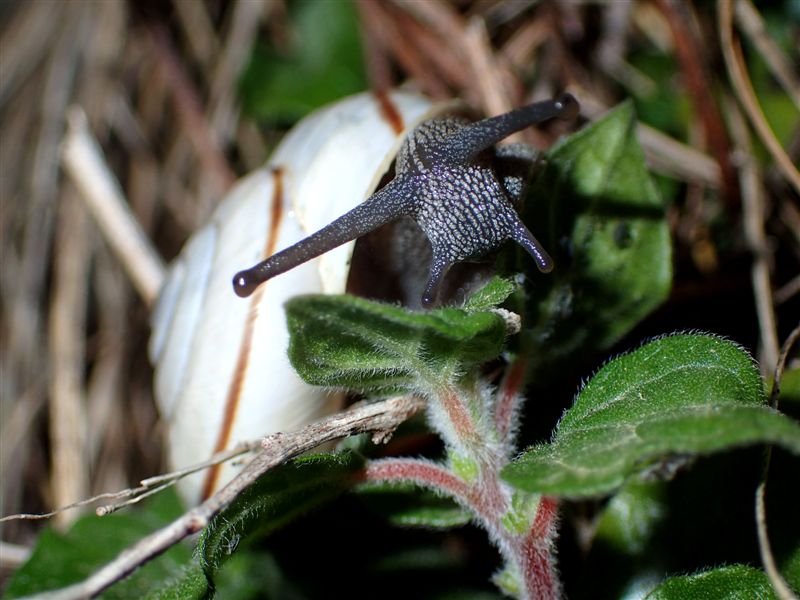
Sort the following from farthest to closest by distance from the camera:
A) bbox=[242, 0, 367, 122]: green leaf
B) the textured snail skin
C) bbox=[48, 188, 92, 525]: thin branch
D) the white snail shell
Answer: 1. bbox=[242, 0, 367, 122]: green leaf
2. bbox=[48, 188, 92, 525]: thin branch
3. the white snail shell
4. the textured snail skin

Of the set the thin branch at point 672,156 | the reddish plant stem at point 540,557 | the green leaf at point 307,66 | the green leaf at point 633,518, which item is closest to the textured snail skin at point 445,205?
the reddish plant stem at point 540,557

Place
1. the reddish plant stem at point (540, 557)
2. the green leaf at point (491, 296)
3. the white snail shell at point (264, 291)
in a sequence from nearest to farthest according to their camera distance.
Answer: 1. the green leaf at point (491, 296)
2. the reddish plant stem at point (540, 557)
3. the white snail shell at point (264, 291)

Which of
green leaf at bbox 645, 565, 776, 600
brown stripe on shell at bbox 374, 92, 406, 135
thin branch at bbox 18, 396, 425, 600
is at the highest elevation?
brown stripe on shell at bbox 374, 92, 406, 135

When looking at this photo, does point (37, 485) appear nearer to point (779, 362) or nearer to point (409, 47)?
point (409, 47)

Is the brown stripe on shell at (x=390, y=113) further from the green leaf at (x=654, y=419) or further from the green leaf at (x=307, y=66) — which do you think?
the green leaf at (x=307, y=66)

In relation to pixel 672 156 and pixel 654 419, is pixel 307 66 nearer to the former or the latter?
pixel 672 156

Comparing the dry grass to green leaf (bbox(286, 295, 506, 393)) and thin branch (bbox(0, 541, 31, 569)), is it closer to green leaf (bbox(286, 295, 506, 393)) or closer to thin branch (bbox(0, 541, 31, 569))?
thin branch (bbox(0, 541, 31, 569))

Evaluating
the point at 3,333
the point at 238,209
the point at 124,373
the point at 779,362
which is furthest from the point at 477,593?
the point at 3,333

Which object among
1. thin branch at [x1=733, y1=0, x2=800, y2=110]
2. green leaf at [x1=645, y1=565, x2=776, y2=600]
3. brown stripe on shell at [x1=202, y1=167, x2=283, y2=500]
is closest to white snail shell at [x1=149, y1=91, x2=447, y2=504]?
brown stripe on shell at [x1=202, y1=167, x2=283, y2=500]
